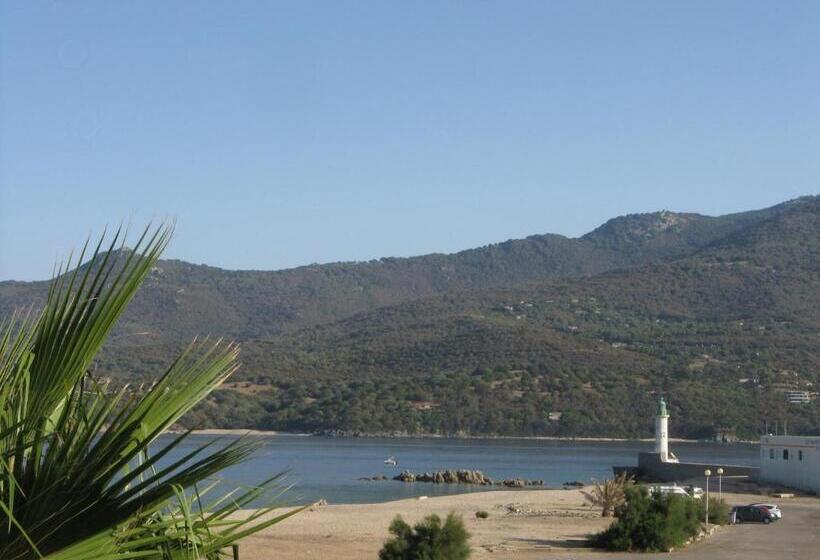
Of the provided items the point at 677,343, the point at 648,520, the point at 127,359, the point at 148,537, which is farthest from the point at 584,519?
the point at 677,343

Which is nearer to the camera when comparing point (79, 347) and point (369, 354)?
point (79, 347)

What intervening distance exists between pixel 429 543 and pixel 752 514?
657 inches

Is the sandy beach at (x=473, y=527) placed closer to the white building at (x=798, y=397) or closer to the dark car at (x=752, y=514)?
the dark car at (x=752, y=514)

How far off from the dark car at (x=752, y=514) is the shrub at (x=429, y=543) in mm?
15012

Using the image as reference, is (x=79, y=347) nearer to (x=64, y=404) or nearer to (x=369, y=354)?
(x=64, y=404)

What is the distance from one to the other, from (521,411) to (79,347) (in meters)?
124

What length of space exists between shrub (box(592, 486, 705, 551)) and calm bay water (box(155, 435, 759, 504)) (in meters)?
24.8

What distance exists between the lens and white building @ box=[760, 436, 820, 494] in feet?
165

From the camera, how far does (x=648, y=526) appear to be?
29.2m

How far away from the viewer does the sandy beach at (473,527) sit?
93.1 ft

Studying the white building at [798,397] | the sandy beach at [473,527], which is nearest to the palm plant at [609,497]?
the sandy beach at [473,527]

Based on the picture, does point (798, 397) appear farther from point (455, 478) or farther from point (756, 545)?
point (756, 545)

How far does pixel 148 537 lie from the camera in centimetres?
434

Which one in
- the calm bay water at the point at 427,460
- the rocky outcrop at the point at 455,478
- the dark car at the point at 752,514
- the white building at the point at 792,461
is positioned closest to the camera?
the dark car at the point at 752,514
